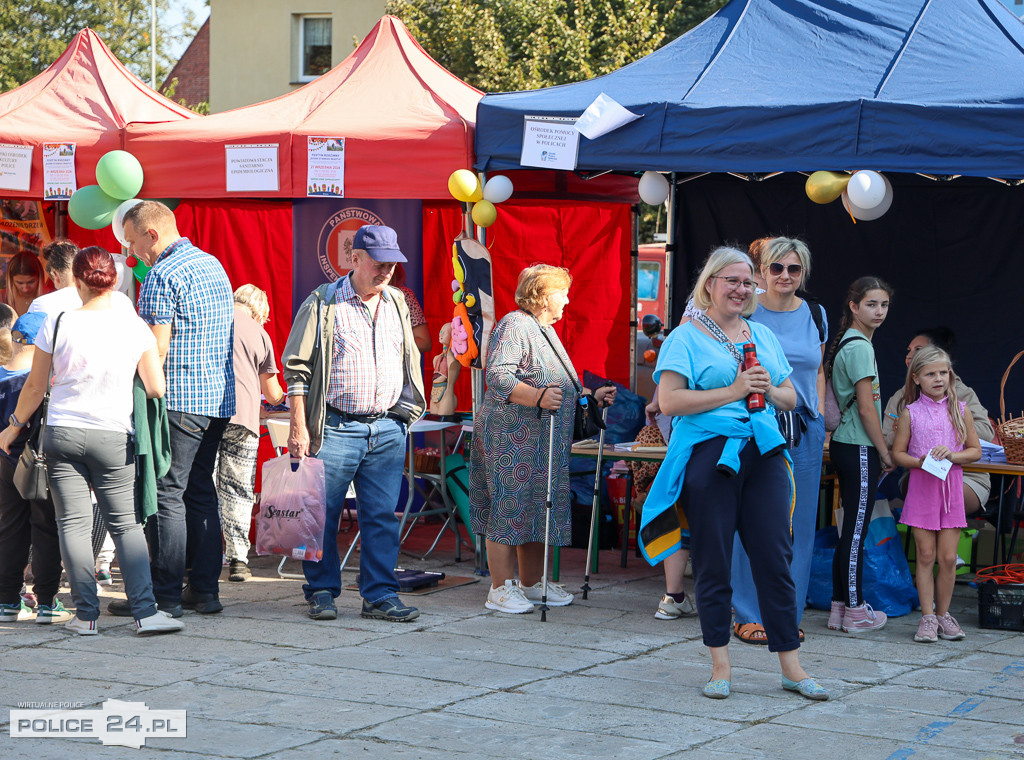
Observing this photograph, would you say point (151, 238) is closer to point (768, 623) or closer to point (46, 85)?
point (768, 623)

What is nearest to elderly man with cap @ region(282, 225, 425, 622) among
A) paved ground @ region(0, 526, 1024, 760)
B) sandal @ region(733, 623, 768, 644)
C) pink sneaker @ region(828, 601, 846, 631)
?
paved ground @ region(0, 526, 1024, 760)

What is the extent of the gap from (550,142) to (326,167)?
4.66 feet

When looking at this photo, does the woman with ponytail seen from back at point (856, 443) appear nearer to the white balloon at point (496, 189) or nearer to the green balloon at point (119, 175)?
the white balloon at point (496, 189)

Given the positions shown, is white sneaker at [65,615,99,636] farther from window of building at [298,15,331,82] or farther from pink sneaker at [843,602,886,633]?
window of building at [298,15,331,82]

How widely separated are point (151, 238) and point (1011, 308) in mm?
5549

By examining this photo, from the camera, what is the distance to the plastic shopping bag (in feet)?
19.1

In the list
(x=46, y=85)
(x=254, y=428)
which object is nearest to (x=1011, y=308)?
(x=254, y=428)

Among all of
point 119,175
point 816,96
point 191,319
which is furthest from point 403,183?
point 816,96

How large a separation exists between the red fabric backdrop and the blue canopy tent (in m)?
0.42

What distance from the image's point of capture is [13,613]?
5969 mm

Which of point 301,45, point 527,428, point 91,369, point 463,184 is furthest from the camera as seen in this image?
point 301,45

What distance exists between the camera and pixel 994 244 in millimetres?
8438

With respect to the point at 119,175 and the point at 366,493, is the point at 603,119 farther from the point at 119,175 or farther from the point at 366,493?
the point at 119,175

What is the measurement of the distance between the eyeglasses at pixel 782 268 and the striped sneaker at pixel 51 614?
11.7 feet
